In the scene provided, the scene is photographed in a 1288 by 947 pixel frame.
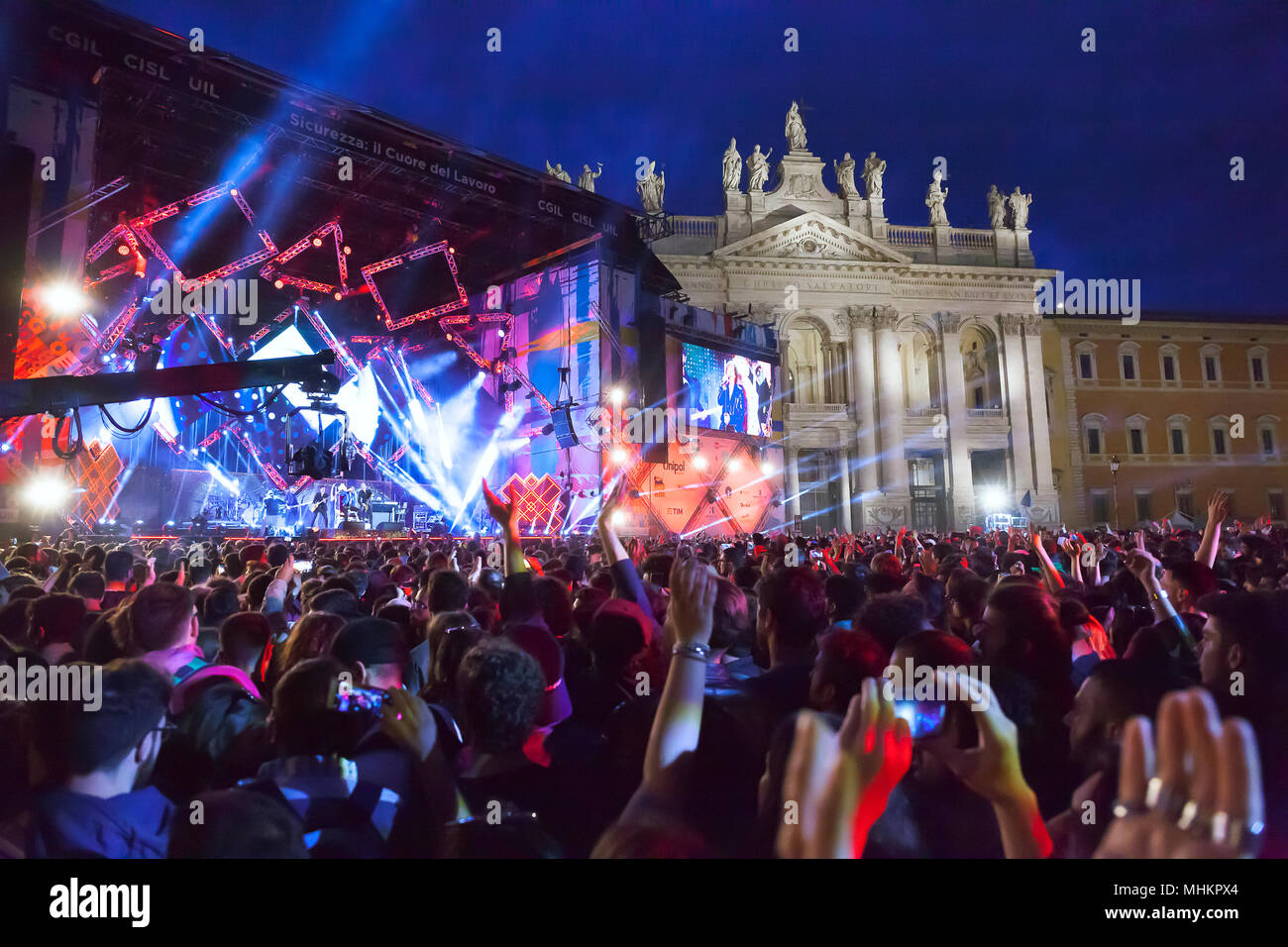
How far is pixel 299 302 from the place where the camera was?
82.1ft

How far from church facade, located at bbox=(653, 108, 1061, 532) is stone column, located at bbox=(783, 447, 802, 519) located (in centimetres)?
7

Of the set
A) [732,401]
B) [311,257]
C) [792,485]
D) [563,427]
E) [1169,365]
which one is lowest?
[792,485]

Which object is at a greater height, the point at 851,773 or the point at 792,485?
the point at 792,485

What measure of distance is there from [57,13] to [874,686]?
19.7 m

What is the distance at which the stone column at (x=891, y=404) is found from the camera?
3906cm

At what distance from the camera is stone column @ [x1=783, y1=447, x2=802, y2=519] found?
38094 mm

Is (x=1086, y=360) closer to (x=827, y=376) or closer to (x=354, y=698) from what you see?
(x=827, y=376)

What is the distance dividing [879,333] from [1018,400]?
354 inches

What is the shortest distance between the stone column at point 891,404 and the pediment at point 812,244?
307 cm

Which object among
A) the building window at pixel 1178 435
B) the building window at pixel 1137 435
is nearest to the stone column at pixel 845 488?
the building window at pixel 1137 435

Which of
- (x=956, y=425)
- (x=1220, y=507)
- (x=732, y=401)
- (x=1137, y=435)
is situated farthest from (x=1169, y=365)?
(x=1220, y=507)

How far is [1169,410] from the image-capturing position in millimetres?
47719
